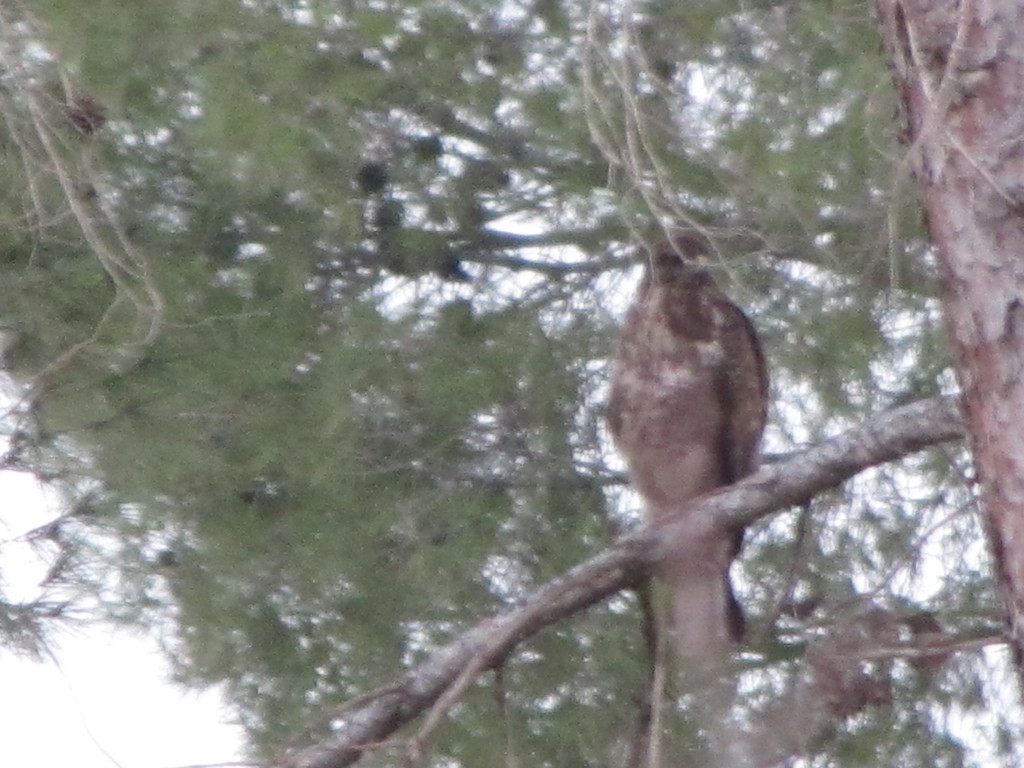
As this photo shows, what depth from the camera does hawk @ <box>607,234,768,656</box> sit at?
3899mm

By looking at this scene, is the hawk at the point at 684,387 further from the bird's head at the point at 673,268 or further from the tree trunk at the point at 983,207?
the tree trunk at the point at 983,207

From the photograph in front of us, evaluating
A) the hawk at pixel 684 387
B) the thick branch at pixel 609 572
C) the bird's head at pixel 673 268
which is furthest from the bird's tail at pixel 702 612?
the bird's head at pixel 673 268

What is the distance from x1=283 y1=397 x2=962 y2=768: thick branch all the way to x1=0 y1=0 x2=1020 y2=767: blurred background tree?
0.25m

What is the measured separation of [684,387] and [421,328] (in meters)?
0.62

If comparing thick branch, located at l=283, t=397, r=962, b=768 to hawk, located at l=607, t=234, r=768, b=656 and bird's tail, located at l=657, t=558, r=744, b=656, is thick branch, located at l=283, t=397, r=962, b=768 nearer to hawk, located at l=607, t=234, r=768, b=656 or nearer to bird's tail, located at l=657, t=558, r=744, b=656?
bird's tail, located at l=657, t=558, r=744, b=656

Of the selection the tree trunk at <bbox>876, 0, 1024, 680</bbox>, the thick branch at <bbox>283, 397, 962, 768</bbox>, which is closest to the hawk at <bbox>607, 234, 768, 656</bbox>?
the thick branch at <bbox>283, 397, 962, 768</bbox>

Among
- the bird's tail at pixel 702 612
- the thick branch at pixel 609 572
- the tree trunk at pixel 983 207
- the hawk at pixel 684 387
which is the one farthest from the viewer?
the hawk at pixel 684 387

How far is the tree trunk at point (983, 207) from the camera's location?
8.52 feet

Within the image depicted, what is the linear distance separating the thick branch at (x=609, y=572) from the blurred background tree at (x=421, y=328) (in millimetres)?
254

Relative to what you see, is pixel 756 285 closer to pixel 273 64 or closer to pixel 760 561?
pixel 760 561

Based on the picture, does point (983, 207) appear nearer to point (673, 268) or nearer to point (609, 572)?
point (609, 572)

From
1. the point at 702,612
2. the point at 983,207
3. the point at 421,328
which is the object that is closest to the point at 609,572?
the point at 702,612

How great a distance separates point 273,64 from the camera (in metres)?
3.69

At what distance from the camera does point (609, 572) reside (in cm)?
297
